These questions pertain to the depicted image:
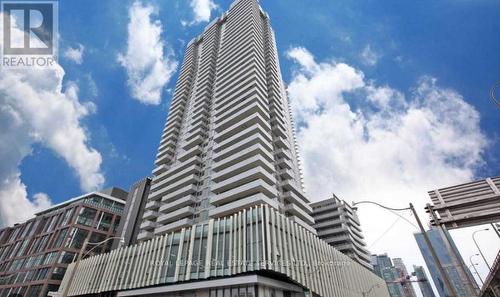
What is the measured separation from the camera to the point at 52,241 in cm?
6281

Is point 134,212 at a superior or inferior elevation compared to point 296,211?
superior

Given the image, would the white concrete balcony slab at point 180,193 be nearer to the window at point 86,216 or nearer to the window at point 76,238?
the window at point 76,238

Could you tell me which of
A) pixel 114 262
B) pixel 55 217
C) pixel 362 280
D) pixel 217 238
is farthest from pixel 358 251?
pixel 55 217

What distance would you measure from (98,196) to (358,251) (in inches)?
3086

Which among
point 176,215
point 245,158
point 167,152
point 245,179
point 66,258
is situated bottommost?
point 66,258

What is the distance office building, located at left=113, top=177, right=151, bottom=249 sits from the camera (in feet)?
209

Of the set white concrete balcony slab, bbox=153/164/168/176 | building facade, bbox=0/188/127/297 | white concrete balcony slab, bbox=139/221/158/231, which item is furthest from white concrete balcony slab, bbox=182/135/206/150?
building facade, bbox=0/188/127/297

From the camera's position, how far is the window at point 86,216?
6544 centimetres

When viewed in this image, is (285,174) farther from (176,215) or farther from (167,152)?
(167,152)

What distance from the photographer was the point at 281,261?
96.3ft

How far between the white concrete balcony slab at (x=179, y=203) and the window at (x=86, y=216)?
28322 millimetres

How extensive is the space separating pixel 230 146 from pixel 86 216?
45.9 m

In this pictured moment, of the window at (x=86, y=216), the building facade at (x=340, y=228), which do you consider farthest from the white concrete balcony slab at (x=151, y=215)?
the building facade at (x=340, y=228)

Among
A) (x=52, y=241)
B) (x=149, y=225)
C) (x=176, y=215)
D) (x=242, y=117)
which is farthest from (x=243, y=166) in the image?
(x=52, y=241)
